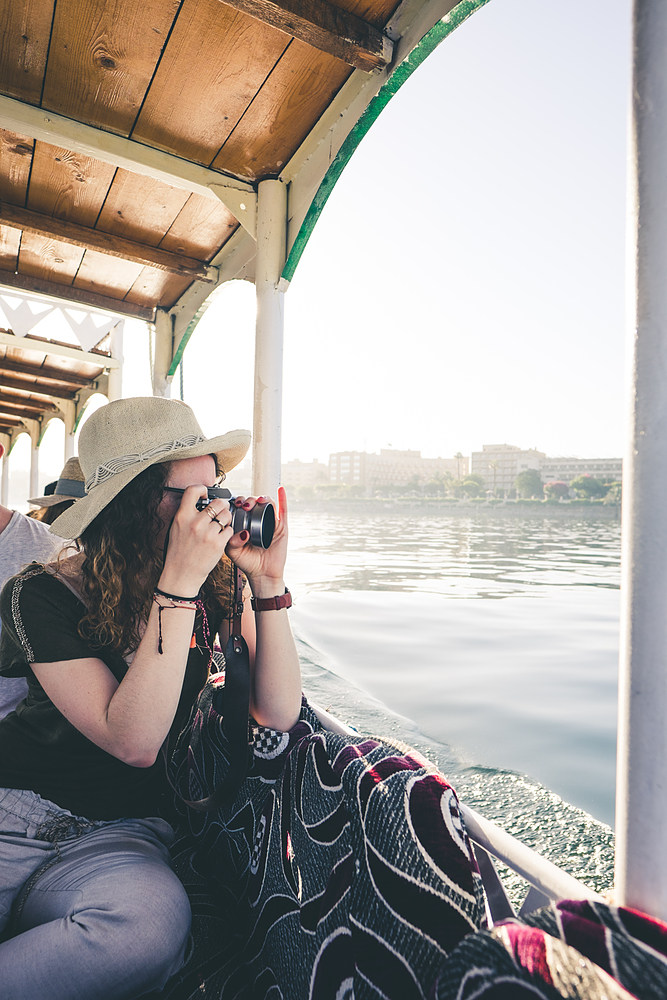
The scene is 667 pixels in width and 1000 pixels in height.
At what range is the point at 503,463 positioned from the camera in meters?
27.3

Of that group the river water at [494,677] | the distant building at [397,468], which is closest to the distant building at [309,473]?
the distant building at [397,468]

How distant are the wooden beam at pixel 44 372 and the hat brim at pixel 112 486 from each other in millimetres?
4418

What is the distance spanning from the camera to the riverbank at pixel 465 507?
21969 millimetres

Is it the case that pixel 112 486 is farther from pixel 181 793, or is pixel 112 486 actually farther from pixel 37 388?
pixel 37 388

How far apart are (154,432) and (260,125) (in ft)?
4.32

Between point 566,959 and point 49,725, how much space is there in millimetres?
955

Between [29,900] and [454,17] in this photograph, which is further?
[454,17]

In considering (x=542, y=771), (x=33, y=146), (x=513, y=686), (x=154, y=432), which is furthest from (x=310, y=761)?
(x=513, y=686)

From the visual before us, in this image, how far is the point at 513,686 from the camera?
179 inches

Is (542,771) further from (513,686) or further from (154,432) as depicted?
(154,432)

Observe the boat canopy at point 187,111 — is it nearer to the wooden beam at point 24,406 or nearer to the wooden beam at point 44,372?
the wooden beam at point 44,372

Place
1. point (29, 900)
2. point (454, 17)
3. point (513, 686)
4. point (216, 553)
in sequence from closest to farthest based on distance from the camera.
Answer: point (29, 900) → point (216, 553) → point (454, 17) → point (513, 686)

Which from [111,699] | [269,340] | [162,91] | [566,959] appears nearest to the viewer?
[566,959]

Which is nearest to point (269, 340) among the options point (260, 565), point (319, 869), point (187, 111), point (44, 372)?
point (187, 111)
